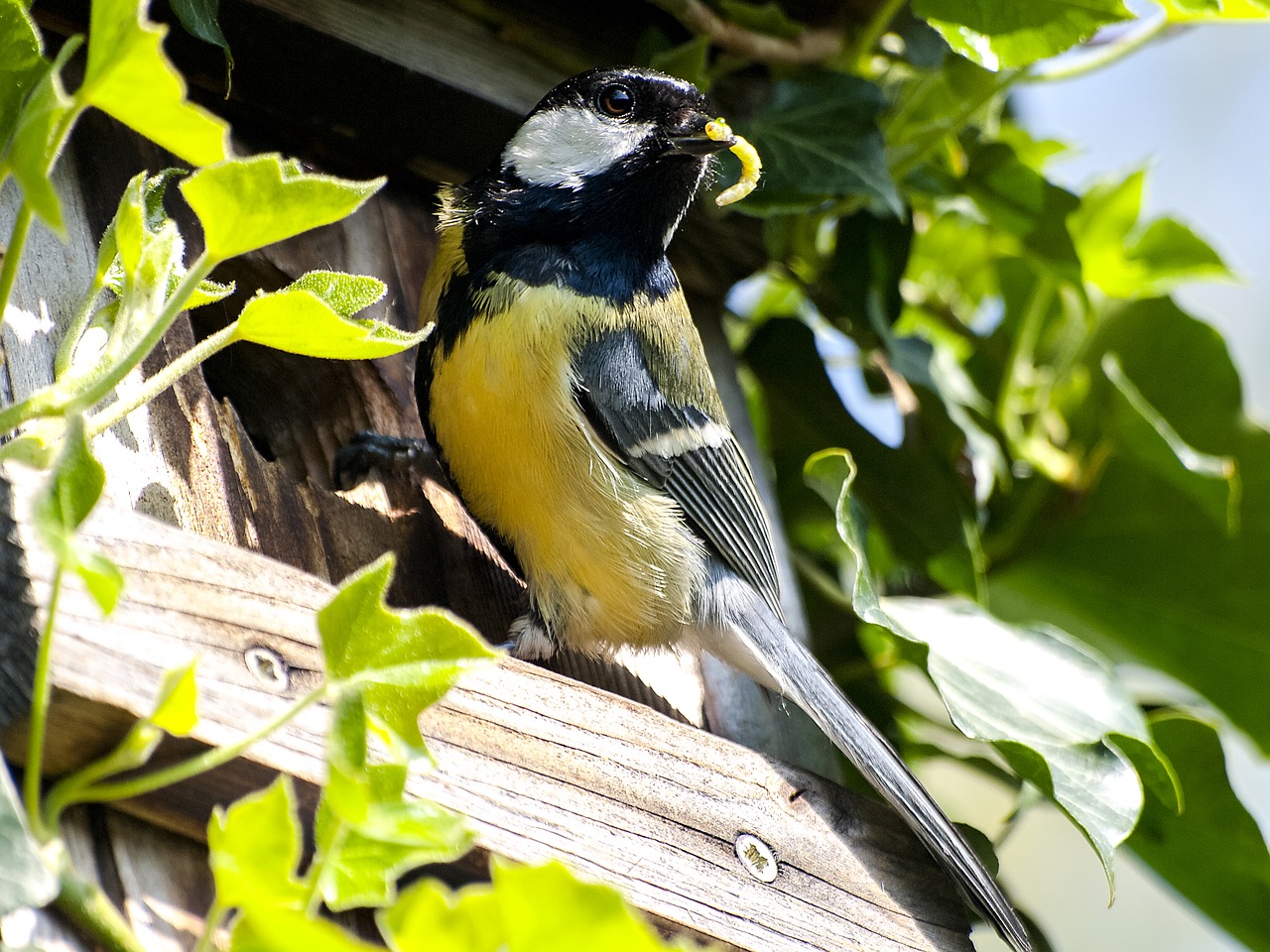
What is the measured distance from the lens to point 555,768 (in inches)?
37.3

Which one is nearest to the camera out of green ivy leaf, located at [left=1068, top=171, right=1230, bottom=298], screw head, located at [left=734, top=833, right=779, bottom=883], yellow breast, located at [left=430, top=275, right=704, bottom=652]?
screw head, located at [left=734, top=833, right=779, bottom=883]

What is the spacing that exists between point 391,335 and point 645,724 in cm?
40

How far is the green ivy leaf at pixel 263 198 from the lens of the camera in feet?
2.27

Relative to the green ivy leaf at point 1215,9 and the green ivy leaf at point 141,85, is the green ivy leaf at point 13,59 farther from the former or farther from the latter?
the green ivy leaf at point 1215,9

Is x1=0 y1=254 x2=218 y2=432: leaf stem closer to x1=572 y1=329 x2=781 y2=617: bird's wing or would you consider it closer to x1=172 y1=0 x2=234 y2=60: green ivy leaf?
x1=172 y1=0 x2=234 y2=60: green ivy leaf

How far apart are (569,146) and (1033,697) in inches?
31.1

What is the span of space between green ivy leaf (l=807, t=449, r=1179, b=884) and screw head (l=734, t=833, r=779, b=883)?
0.67 ft

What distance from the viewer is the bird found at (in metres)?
1.28

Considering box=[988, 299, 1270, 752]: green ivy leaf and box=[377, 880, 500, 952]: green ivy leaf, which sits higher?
box=[377, 880, 500, 952]: green ivy leaf

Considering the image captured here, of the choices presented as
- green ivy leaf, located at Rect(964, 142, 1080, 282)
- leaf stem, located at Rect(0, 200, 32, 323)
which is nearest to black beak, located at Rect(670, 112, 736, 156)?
green ivy leaf, located at Rect(964, 142, 1080, 282)

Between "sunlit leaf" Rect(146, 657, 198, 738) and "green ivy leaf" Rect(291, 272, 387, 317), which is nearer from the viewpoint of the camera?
"sunlit leaf" Rect(146, 657, 198, 738)

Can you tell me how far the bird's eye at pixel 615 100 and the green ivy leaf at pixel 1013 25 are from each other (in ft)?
1.11

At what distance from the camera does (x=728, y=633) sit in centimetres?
136

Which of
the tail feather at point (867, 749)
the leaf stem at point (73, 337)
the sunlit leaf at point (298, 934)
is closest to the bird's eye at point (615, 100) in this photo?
the tail feather at point (867, 749)
